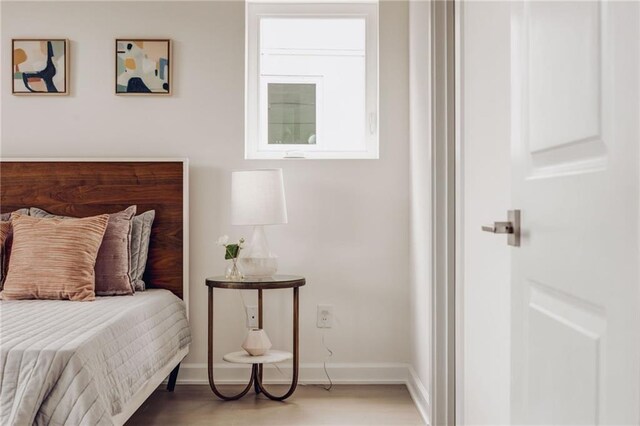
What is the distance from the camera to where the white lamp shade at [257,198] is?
10.8ft

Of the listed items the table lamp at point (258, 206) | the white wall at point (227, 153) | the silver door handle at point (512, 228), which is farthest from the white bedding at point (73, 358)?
the silver door handle at point (512, 228)

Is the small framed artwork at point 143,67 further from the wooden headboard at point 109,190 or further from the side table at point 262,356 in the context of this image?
the side table at point 262,356

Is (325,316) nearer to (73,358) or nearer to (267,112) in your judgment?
(267,112)

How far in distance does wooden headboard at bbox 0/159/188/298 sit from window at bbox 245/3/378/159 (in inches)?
21.6

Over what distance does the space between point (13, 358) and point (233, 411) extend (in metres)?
1.39

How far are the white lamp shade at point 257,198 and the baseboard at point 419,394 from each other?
3.46ft

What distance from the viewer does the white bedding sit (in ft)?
6.32

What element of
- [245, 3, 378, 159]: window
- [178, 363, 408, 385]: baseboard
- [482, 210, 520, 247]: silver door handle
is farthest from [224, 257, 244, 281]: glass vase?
[482, 210, 520, 247]: silver door handle

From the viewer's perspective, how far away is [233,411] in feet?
10.3

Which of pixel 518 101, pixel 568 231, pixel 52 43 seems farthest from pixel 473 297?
pixel 52 43

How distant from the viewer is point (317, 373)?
3674 mm

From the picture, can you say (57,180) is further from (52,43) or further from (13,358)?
(13,358)

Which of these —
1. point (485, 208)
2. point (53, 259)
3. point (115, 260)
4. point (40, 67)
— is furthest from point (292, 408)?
point (40, 67)

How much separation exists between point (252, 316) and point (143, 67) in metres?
1.52
